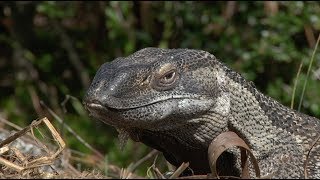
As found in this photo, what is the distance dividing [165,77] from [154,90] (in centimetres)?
8

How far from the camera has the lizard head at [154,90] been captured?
4.08 m

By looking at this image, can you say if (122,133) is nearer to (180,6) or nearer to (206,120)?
(206,120)

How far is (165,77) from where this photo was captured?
13.9ft

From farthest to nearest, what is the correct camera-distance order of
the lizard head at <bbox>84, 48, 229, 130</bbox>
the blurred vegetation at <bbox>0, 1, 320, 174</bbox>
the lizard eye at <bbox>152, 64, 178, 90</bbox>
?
the blurred vegetation at <bbox>0, 1, 320, 174</bbox> < the lizard eye at <bbox>152, 64, 178, 90</bbox> < the lizard head at <bbox>84, 48, 229, 130</bbox>

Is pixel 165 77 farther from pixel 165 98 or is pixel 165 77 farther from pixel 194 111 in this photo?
pixel 194 111

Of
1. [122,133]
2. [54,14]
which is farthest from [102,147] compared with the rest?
[122,133]

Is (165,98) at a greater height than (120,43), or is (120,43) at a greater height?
(165,98)

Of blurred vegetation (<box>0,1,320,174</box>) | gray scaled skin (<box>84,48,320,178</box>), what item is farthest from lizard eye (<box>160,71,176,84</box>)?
blurred vegetation (<box>0,1,320,174</box>)

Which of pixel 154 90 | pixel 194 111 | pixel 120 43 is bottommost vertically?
pixel 120 43

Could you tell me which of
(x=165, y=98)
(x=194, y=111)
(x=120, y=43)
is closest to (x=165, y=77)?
(x=165, y=98)

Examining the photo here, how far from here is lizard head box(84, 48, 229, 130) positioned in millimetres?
4078

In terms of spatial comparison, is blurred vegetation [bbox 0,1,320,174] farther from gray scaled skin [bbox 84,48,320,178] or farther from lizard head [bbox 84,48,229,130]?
lizard head [bbox 84,48,229,130]

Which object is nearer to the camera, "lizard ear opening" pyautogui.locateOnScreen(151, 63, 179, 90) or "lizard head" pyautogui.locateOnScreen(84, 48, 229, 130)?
"lizard head" pyautogui.locateOnScreen(84, 48, 229, 130)

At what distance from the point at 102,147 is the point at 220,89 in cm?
450
